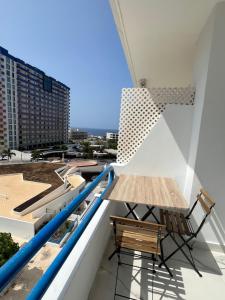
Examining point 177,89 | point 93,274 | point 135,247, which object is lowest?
point 93,274

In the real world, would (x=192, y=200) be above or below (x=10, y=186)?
above

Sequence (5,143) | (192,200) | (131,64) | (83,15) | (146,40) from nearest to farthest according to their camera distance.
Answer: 1. (192,200)
2. (146,40)
3. (83,15)
4. (131,64)
5. (5,143)

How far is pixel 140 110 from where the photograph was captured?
3.14 m

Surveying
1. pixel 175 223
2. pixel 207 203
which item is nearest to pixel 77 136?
pixel 175 223

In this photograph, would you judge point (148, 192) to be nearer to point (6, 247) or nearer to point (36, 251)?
point (36, 251)

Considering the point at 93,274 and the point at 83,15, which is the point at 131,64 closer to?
the point at 83,15

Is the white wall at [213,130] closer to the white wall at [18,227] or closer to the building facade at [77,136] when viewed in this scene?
the white wall at [18,227]

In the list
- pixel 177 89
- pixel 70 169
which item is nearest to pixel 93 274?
pixel 177 89

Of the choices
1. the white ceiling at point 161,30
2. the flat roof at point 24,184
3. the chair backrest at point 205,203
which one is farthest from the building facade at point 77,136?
the chair backrest at point 205,203

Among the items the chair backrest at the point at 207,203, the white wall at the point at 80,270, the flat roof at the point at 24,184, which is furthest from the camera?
the flat roof at the point at 24,184

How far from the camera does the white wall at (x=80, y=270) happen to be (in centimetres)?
97

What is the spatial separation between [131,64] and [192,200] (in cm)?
368

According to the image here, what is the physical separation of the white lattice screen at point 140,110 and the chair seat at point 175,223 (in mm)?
1387

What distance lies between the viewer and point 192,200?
2406 millimetres
